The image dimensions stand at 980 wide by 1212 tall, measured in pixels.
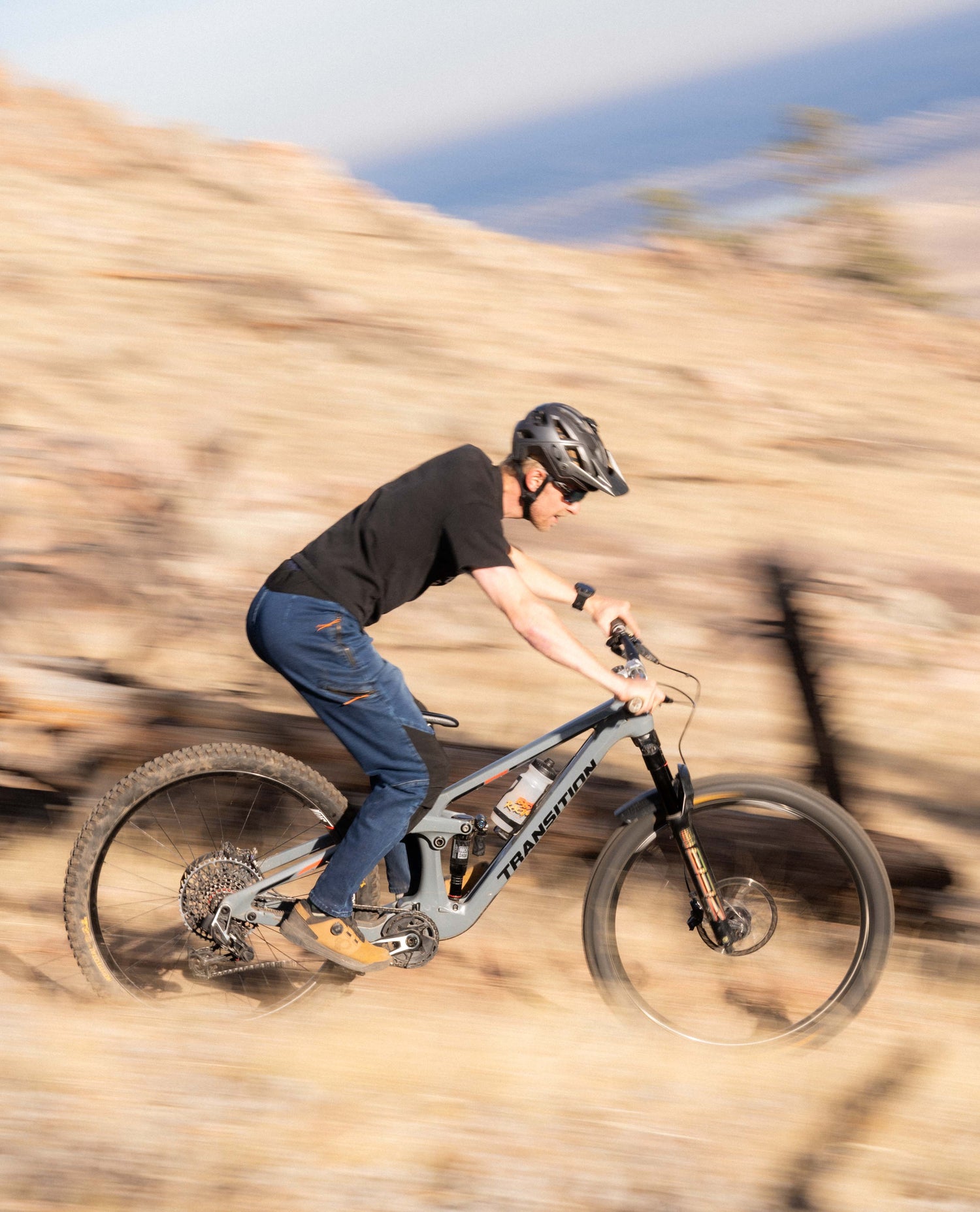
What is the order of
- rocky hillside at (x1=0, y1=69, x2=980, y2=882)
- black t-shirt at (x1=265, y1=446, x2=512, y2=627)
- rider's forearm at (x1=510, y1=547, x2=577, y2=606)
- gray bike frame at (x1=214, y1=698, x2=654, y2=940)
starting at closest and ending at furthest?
black t-shirt at (x1=265, y1=446, x2=512, y2=627) → gray bike frame at (x1=214, y1=698, x2=654, y2=940) → rider's forearm at (x1=510, y1=547, x2=577, y2=606) → rocky hillside at (x1=0, y1=69, x2=980, y2=882)

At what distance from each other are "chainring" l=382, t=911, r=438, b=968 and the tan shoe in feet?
0.28

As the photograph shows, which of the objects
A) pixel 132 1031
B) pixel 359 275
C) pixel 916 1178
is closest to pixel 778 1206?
pixel 916 1178

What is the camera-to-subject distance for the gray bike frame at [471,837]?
3490mm

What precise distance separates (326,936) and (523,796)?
78 cm

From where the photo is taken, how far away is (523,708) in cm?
498

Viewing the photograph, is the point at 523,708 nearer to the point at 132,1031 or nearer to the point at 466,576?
the point at 466,576

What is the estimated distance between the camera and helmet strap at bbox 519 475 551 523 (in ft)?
10.6

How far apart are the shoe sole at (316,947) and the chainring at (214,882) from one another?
13cm

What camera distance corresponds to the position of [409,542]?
10.5 feet

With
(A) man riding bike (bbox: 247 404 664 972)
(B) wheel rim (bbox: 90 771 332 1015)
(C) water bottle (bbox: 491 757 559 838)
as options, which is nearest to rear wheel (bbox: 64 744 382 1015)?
(B) wheel rim (bbox: 90 771 332 1015)

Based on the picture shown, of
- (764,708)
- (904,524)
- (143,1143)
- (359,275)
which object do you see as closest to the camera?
(143,1143)

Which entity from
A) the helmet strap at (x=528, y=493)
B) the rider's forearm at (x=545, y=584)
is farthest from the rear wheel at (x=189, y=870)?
the helmet strap at (x=528, y=493)

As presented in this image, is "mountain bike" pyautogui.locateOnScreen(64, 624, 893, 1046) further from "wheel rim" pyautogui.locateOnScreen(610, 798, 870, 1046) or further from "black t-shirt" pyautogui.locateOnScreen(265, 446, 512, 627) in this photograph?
"black t-shirt" pyautogui.locateOnScreen(265, 446, 512, 627)

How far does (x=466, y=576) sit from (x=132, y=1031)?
9.47 feet
